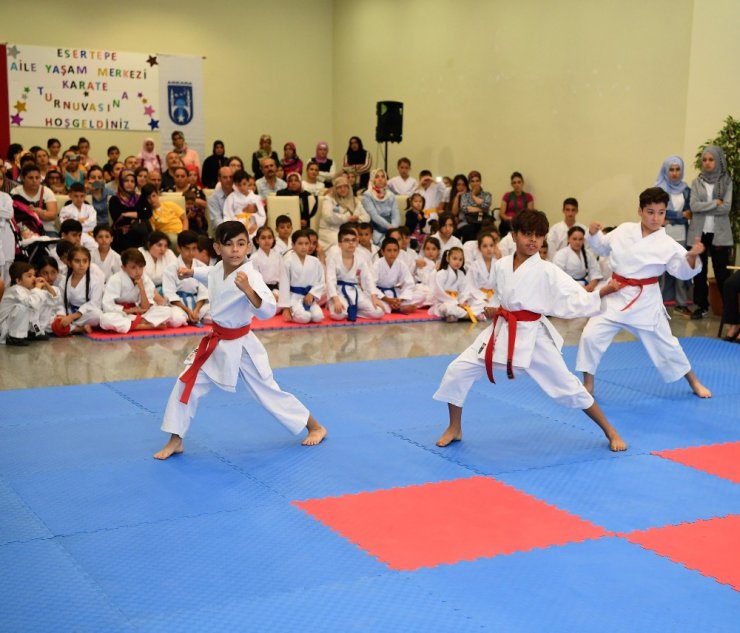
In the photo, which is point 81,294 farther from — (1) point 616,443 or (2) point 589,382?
(1) point 616,443

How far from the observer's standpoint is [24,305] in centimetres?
756

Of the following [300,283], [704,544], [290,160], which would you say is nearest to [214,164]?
[290,160]

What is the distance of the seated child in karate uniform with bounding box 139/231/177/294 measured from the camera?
8641 millimetres

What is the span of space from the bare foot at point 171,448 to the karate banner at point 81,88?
1025cm

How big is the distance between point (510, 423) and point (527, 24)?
798 cm

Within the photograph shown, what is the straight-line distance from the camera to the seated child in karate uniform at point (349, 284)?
8.91 m

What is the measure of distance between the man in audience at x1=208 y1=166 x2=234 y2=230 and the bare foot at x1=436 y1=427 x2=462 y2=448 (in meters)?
6.64

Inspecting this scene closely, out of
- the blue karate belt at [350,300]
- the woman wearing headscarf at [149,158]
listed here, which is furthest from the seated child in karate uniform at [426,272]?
the woman wearing headscarf at [149,158]

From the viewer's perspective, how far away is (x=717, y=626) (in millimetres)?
2820

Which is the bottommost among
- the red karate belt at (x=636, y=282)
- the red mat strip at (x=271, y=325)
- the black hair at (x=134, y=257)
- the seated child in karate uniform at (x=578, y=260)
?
the red mat strip at (x=271, y=325)

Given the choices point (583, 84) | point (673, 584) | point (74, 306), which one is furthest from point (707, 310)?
point (673, 584)

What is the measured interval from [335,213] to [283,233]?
1524 mm

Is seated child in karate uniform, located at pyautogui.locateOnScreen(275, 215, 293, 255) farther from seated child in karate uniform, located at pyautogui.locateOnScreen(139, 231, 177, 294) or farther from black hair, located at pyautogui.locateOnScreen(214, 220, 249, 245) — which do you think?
black hair, located at pyautogui.locateOnScreen(214, 220, 249, 245)

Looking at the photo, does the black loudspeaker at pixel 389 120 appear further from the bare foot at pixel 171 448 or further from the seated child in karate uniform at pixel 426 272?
the bare foot at pixel 171 448
